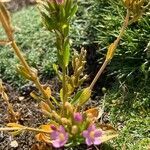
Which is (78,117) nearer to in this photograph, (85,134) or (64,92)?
(85,134)

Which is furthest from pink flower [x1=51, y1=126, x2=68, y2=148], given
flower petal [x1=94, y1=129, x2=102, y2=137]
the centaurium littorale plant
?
flower petal [x1=94, y1=129, x2=102, y2=137]

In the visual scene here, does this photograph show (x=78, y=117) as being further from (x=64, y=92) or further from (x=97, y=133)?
(x=64, y=92)

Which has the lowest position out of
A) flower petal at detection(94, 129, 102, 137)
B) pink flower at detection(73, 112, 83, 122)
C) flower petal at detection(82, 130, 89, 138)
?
flower petal at detection(94, 129, 102, 137)

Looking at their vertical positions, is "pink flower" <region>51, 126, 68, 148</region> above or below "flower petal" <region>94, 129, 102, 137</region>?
above

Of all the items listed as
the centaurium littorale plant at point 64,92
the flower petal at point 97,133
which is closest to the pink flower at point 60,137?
the centaurium littorale plant at point 64,92

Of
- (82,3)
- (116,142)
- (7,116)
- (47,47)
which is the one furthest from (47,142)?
(82,3)

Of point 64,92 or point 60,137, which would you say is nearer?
point 60,137

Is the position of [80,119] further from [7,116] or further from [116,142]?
[7,116]

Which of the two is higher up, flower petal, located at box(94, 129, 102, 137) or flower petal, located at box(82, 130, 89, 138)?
flower petal, located at box(82, 130, 89, 138)

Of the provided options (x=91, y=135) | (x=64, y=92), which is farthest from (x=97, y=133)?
(x=64, y=92)

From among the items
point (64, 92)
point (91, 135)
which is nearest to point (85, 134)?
point (91, 135)

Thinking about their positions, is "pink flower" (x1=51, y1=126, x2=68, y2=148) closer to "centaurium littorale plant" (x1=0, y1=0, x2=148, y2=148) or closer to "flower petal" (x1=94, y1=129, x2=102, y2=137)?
"centaurium littorale plant" (x1=0, y1=0, x2=148, y2=148)
